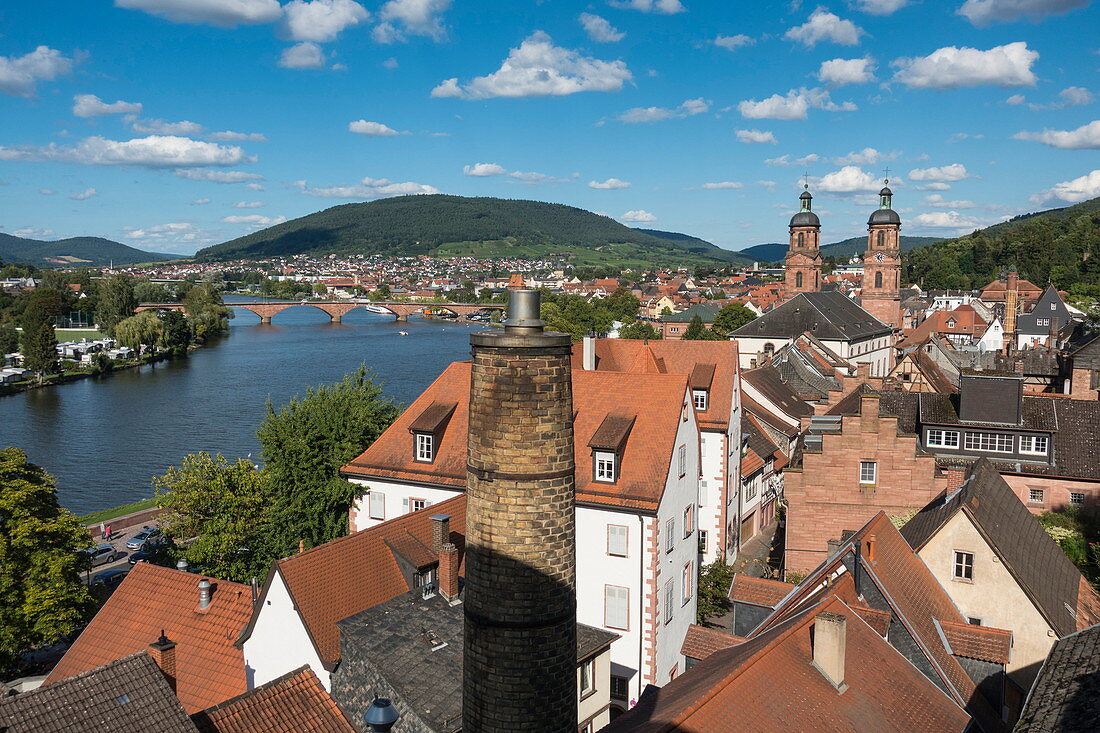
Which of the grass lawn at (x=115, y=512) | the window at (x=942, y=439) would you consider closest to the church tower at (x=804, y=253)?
the window at (x=942, y=439)

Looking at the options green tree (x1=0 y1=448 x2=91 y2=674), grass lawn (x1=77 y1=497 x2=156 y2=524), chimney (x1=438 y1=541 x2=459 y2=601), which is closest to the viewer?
chimney (x1=438 y1=541 x2=459 y2=601)

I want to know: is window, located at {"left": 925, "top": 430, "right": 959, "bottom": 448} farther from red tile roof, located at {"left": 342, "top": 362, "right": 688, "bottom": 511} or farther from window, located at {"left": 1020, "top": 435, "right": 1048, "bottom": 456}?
red tile roof, located at {"left": 342, "top": 362, "right": 688, "bottom": 511}

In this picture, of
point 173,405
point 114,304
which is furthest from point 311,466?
point 114,304

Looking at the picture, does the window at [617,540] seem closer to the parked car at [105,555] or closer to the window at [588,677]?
the window at [588,677]

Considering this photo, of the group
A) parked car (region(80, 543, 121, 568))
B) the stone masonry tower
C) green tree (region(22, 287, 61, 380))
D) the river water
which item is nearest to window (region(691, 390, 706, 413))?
the river water

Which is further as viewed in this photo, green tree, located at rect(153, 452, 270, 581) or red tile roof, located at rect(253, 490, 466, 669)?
green tree, located at rect(153, 452, 270, 581)

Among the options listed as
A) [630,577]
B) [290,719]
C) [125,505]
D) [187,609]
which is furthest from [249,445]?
[290,719]
